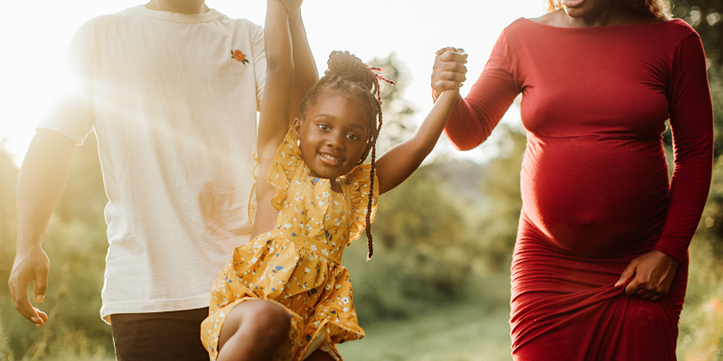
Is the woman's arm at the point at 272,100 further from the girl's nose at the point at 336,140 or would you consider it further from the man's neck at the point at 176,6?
the man's neck at the point at 176,6

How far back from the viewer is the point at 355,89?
181 centimetres

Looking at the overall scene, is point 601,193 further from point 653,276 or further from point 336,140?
point 336,140

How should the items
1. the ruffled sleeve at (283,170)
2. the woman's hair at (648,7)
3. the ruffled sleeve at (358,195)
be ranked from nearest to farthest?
the ruffled sleeve at (283,170) < the ruffled sleeve at (358,195) < the woman's hair at (648,7)

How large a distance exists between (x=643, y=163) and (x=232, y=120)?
4.91 feet

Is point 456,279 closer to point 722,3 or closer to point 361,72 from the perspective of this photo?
point 722,3

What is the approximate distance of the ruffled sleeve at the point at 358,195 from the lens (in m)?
1.86

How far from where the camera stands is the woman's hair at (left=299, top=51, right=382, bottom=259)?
1806 mm

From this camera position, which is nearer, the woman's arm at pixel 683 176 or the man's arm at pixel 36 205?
the man's arm at pixel 36 205

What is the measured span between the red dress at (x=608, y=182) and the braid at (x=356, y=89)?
13.8 inches

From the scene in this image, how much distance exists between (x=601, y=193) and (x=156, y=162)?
158cm

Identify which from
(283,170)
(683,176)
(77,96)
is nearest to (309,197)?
(283,170)

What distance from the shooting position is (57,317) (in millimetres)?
7457

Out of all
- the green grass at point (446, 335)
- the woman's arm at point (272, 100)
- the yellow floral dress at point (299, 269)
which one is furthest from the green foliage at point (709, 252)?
the woman's arm at point (272, 100)

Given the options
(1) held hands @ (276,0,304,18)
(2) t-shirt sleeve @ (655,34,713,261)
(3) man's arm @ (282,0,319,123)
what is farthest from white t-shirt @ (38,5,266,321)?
(2) t-shirt sleeve @ (655,34,713,261)
